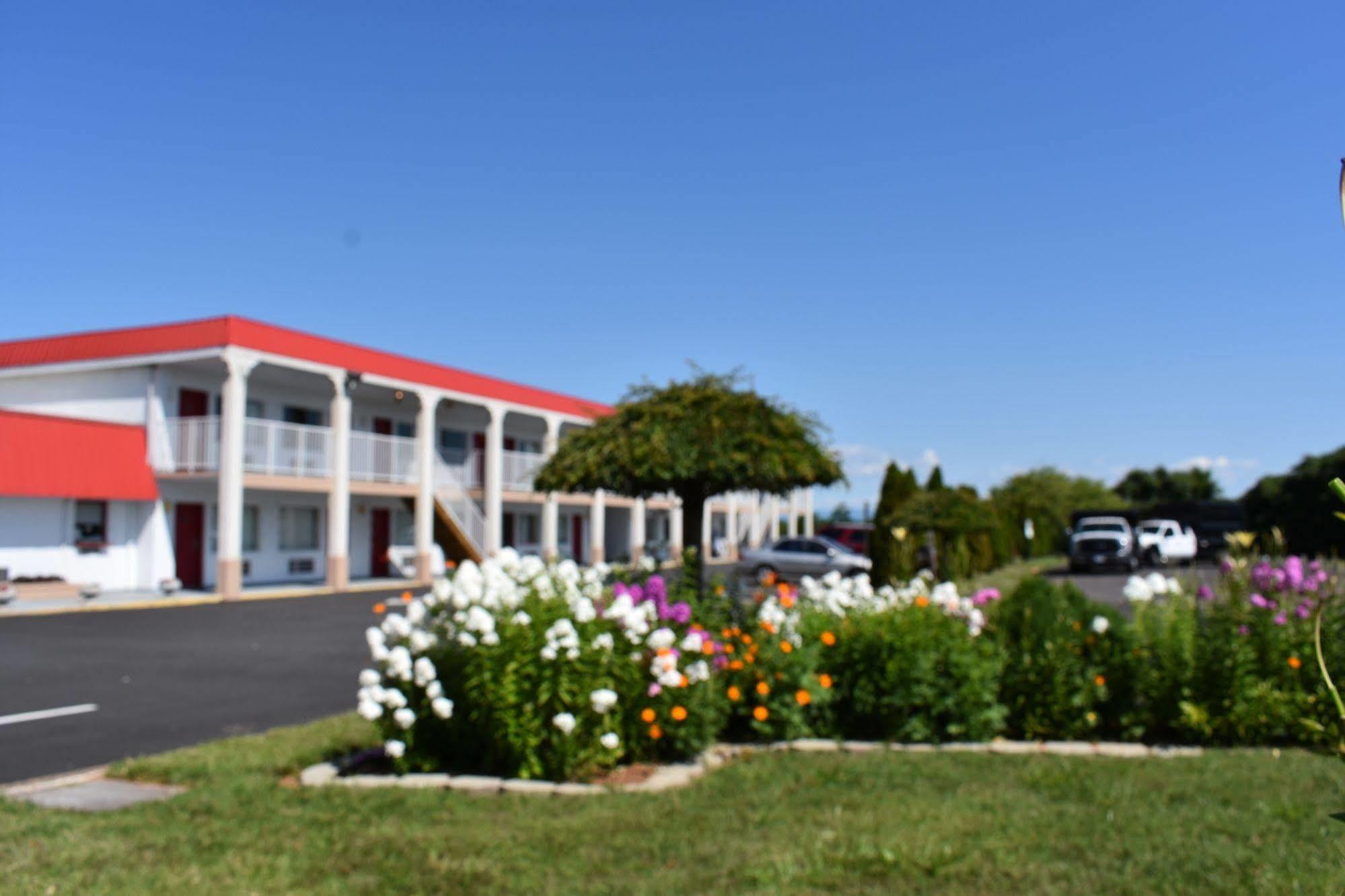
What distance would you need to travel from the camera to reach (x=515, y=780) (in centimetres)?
608

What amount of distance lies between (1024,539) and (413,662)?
40.0m

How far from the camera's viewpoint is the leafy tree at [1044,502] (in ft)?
141

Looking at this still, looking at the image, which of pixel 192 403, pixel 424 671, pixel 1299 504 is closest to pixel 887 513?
pixel 192 403

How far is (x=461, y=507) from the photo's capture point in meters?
31.4

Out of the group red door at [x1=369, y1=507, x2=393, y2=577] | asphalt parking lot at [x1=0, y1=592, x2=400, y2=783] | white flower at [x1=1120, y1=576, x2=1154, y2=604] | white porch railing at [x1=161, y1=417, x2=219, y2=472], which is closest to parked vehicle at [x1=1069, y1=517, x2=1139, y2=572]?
red door at [x1=369, y1=507, x2=393, y2=577]

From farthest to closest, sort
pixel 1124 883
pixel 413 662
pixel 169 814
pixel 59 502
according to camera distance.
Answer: pixel 59 502 → pixel 413 662 → pixel 169 814 → pixel 1124 883

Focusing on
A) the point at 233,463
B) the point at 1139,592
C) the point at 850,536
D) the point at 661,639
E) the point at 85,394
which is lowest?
the point at 661,639

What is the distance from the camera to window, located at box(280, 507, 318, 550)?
1109 inches

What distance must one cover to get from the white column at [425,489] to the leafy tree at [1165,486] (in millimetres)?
60368

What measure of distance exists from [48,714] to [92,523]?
641 inches

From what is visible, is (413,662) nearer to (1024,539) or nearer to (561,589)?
(561,589)

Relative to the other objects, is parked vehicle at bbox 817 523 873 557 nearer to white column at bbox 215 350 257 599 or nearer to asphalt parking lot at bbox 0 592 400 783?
white column at bbox 215 350 257 599

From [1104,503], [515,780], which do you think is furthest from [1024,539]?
[515,780]

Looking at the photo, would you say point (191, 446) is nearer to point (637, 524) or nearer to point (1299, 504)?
point (637, 524)
